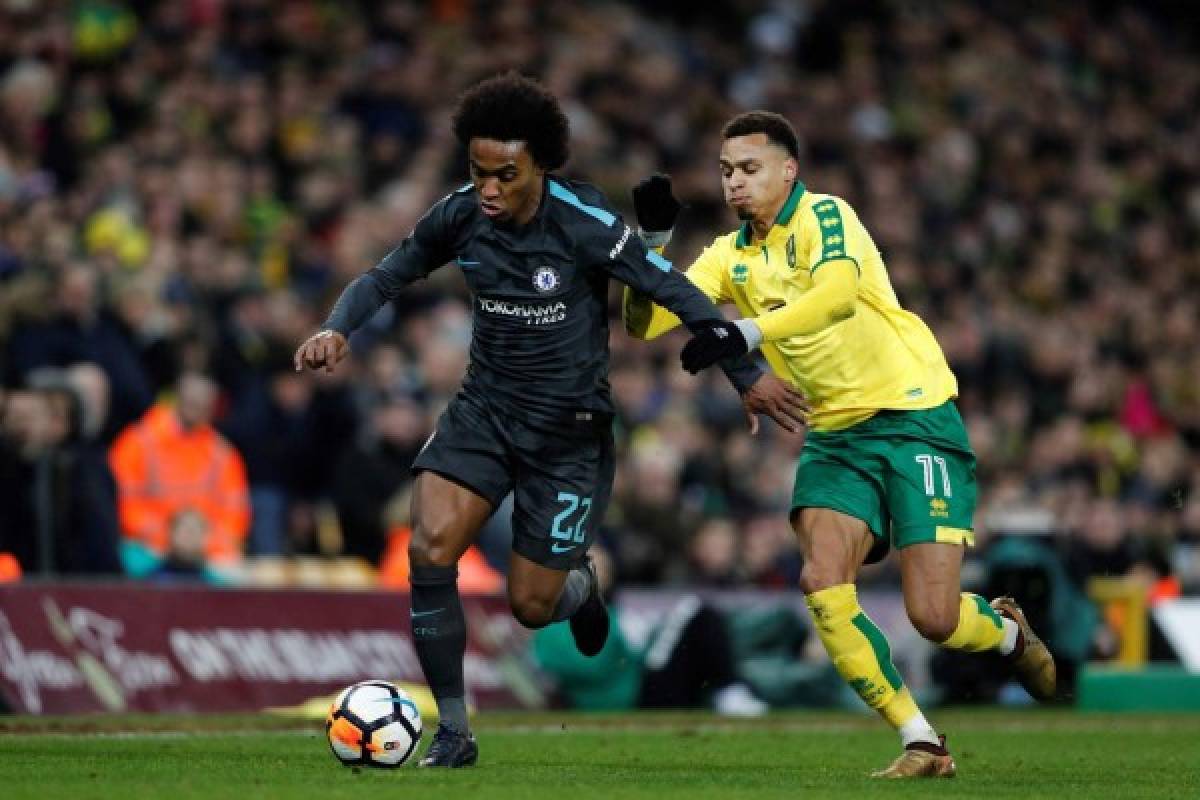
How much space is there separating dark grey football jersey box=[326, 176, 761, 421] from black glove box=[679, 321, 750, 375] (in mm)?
103

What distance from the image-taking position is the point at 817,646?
17.1 meters

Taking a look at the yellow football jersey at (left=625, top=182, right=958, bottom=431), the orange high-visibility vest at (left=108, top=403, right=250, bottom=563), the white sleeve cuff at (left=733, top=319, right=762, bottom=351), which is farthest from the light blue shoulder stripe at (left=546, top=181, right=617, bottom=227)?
the orange high-visibility vest at (left=108, top=403, right=250, bottom=563)

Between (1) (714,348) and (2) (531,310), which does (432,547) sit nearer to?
(2) (531,310)

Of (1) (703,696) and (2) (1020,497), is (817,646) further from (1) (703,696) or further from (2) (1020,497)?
(2) (1020,497)

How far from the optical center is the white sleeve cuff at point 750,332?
9.25m

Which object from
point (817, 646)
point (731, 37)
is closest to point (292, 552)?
point (817, 646)

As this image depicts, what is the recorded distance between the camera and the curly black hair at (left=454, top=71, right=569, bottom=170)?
364 inches

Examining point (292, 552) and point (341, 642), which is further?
point (292, 552)

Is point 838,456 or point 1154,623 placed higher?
point 838,456

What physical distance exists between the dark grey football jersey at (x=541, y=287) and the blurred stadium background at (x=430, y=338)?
434 centimetres

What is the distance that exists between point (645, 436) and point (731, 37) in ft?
27.0

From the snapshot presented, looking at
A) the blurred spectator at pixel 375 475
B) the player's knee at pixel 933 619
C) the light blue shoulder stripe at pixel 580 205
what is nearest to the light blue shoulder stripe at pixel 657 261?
the light blue shoulder stripe at pixel 580 205

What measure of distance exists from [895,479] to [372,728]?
2350mm

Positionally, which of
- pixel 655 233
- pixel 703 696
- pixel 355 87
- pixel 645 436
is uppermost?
pixel 355 87
